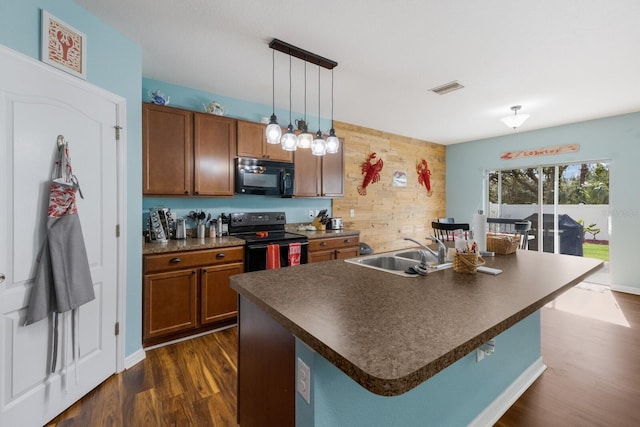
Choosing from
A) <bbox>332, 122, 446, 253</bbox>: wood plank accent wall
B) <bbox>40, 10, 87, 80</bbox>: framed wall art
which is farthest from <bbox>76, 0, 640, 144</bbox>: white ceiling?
<bbox>332, 122, 446, 253</bbox>: wood plank accent wall

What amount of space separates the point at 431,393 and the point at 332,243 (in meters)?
2.34

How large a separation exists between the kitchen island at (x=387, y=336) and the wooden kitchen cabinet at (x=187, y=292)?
4.41 feet

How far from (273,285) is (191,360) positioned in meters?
1.54

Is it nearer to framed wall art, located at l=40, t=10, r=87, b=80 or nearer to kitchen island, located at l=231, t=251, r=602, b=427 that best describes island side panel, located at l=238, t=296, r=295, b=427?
kitchen island, located at l=231, t=251, r=602, b=427

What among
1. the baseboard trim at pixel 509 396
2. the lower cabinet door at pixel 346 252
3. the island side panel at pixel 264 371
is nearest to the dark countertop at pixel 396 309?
the island side panel at pixel 264 371

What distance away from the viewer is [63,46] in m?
1.75

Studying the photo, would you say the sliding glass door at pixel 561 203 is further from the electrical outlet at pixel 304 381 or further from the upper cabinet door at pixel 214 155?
the electrical outlet at pixel 304 381

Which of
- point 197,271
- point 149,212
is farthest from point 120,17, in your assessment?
point 197,271

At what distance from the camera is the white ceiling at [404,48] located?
1897 mm

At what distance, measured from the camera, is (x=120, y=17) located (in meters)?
1.98

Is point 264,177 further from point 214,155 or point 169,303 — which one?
point 169,303

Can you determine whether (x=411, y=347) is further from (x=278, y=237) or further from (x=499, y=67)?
(x=499, y=67)

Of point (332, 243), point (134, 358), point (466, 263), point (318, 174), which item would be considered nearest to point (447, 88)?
point (318, 174)

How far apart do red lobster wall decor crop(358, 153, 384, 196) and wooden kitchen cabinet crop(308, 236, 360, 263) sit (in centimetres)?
115
